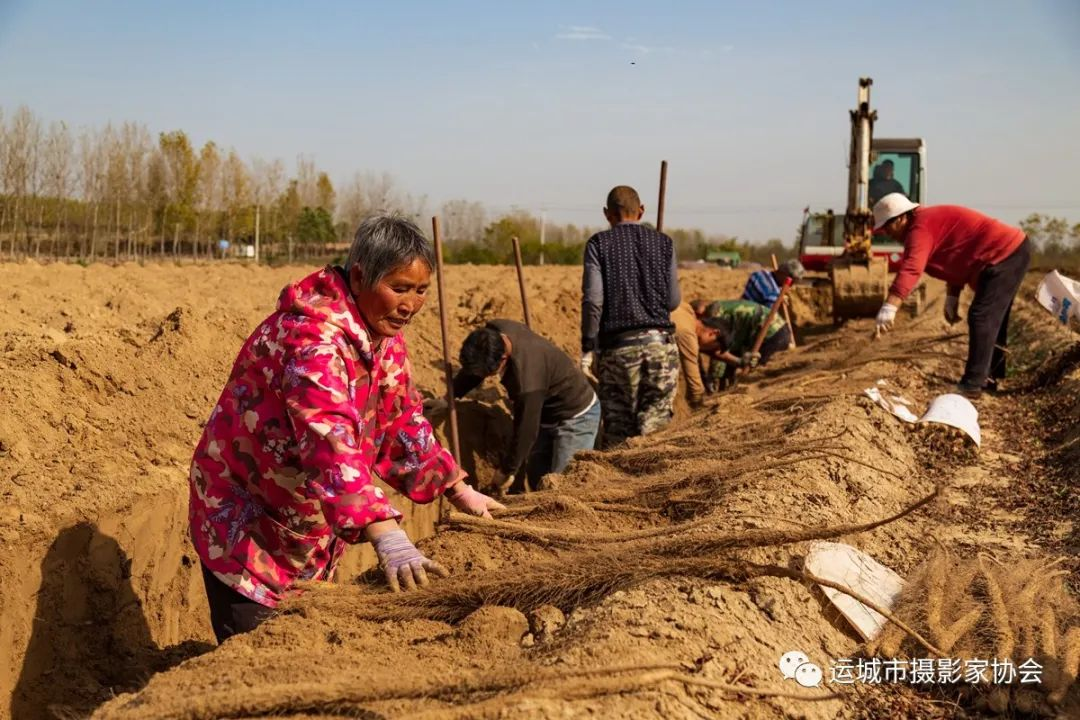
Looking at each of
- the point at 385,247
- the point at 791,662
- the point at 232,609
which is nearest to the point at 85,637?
the point at 232,609

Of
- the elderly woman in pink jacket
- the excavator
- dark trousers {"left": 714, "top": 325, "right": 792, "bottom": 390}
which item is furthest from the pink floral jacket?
the excavator

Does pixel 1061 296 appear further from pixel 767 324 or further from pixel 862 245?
pixel 862 245

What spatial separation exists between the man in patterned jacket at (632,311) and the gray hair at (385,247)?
3.29 meters

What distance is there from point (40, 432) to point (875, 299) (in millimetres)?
9964

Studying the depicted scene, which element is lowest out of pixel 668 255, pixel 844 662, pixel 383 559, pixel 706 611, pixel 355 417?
pixel 844 662

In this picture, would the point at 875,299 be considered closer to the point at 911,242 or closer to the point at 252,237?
the point at 911,242

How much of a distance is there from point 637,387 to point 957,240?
105 inches

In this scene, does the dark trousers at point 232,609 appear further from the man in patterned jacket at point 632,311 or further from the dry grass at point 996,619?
the man in patterned jacket at point 632,311

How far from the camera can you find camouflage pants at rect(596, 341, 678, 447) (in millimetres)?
5992

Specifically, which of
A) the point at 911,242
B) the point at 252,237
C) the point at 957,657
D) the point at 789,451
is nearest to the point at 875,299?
the point at 911,242

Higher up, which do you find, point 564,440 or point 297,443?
point 297,443

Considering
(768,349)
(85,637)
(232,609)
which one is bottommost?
(85,637)

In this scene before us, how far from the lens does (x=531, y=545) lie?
10.7ft

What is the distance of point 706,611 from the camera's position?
268 centimetres
